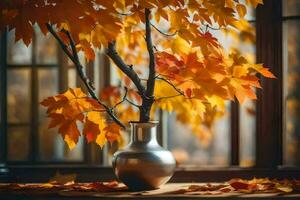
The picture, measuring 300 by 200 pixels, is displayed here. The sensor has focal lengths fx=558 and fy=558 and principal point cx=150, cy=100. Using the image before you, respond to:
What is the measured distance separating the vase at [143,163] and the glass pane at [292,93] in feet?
3.14

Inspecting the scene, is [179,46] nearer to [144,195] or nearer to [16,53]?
[144,195]

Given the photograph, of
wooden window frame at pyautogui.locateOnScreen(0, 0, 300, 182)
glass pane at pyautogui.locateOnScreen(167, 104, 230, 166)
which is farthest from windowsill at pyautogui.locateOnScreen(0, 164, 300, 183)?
glass pane at pyautogui.locateOnScreen(167, 104, 230, 166)

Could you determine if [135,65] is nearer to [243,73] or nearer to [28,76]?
[28,76]

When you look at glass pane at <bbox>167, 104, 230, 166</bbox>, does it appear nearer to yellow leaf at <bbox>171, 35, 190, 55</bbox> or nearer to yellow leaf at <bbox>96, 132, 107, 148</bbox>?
yellow leaf at <bbox>171, 35, 190, 55</bbox>

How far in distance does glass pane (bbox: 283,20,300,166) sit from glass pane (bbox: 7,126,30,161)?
4.22 ft

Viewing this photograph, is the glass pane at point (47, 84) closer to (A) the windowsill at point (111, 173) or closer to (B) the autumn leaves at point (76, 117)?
(A) the windowsill at point (111, 173)

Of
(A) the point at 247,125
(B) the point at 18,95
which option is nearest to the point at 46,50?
(B) the point at 18,95

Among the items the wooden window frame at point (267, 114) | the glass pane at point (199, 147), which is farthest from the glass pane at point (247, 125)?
the glass pane at point (199, 147)

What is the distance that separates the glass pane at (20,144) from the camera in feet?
9.28

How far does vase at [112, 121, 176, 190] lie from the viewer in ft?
6.27

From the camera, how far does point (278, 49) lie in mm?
2672

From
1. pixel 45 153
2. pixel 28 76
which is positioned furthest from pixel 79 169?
pixel 28 76

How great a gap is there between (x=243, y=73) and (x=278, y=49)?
85cm

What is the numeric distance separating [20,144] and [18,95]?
250mm
